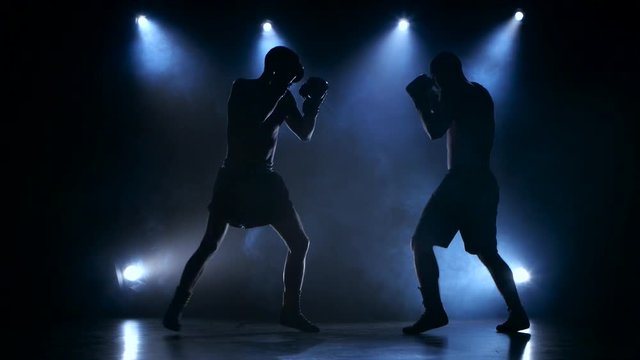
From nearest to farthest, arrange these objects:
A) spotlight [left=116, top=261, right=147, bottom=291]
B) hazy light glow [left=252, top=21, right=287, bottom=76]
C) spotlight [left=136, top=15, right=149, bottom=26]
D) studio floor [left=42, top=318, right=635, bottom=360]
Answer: studio floor [left=42, top=318, right=635, bottom=360], spotlight [left=116, top=261, right=147, bottom=291], spotlight [left=136, top=15, right=149, bottom=26], hazy light glow [left=252, top=21, right=287, bottom=76]

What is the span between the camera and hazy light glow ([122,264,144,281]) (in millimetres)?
6578

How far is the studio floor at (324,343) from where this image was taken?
120 inches

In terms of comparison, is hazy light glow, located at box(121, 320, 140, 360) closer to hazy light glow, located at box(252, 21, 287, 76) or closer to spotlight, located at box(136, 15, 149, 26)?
hazy light glow, located at box(252, 21, 287, 76)

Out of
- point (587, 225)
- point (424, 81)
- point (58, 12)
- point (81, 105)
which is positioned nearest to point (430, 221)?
point (424, 81)

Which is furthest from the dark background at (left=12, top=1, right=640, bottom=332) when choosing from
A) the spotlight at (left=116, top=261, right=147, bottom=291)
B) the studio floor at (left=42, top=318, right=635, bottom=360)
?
the studio floor at (left=42, top=318, right=635, bottom=360)

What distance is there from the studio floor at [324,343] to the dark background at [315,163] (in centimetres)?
170

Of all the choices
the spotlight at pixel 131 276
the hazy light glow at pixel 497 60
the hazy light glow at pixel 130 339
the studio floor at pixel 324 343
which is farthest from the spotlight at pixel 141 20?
the hazy light glow at pixel 497 60

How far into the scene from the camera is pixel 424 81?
4.38 metres

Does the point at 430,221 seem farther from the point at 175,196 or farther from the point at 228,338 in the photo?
the point at 175,196

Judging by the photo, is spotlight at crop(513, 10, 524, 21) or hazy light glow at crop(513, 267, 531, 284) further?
spotlight at crop(513, 10, 524, 21)

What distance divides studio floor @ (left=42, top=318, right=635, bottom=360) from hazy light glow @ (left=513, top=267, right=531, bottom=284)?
1687 mm

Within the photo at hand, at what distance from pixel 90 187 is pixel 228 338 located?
357 cm

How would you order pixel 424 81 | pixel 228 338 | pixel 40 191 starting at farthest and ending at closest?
pixel 40 191, pixel 424 81, pixel 228 338

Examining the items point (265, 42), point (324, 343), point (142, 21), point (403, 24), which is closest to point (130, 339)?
point (324, 343)
